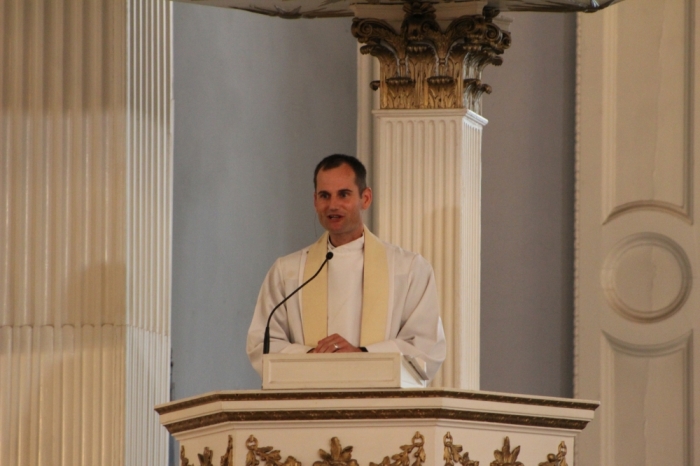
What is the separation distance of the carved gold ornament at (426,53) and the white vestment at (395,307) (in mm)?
907

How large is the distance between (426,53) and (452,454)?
2339 millimetres

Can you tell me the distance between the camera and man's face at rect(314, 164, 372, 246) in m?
5.46

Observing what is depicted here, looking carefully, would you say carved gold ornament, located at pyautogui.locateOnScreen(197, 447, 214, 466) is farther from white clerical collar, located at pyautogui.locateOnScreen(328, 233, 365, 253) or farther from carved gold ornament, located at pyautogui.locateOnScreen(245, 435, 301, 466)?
white clerical collar, located at pyautogui.locateOnScreen(328, 233, 365, 253)

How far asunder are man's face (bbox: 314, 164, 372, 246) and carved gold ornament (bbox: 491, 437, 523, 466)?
50.3 inches

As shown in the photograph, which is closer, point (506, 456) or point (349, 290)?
point (506, 456)

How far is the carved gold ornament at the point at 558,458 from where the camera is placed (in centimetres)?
471

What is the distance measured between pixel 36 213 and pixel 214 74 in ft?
6.06

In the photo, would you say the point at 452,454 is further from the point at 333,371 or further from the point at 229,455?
the point at 229,455

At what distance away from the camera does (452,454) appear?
4488mm

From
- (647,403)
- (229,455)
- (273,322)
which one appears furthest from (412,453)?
(647,403)

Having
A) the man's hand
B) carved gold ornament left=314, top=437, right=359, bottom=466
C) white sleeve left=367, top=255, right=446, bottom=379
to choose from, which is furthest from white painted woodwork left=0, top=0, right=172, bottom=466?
Answer: carved gold ornament left=314, top=437, right=359, bottom=466

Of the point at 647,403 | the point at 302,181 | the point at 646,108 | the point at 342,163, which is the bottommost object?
the point at 647,403

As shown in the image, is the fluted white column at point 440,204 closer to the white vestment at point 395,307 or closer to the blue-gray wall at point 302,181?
the white vestment at point 395,307

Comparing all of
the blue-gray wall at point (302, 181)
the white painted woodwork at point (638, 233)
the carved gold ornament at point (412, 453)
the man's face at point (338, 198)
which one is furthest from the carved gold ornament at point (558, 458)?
the blue-gray wall at point (302, 181)
